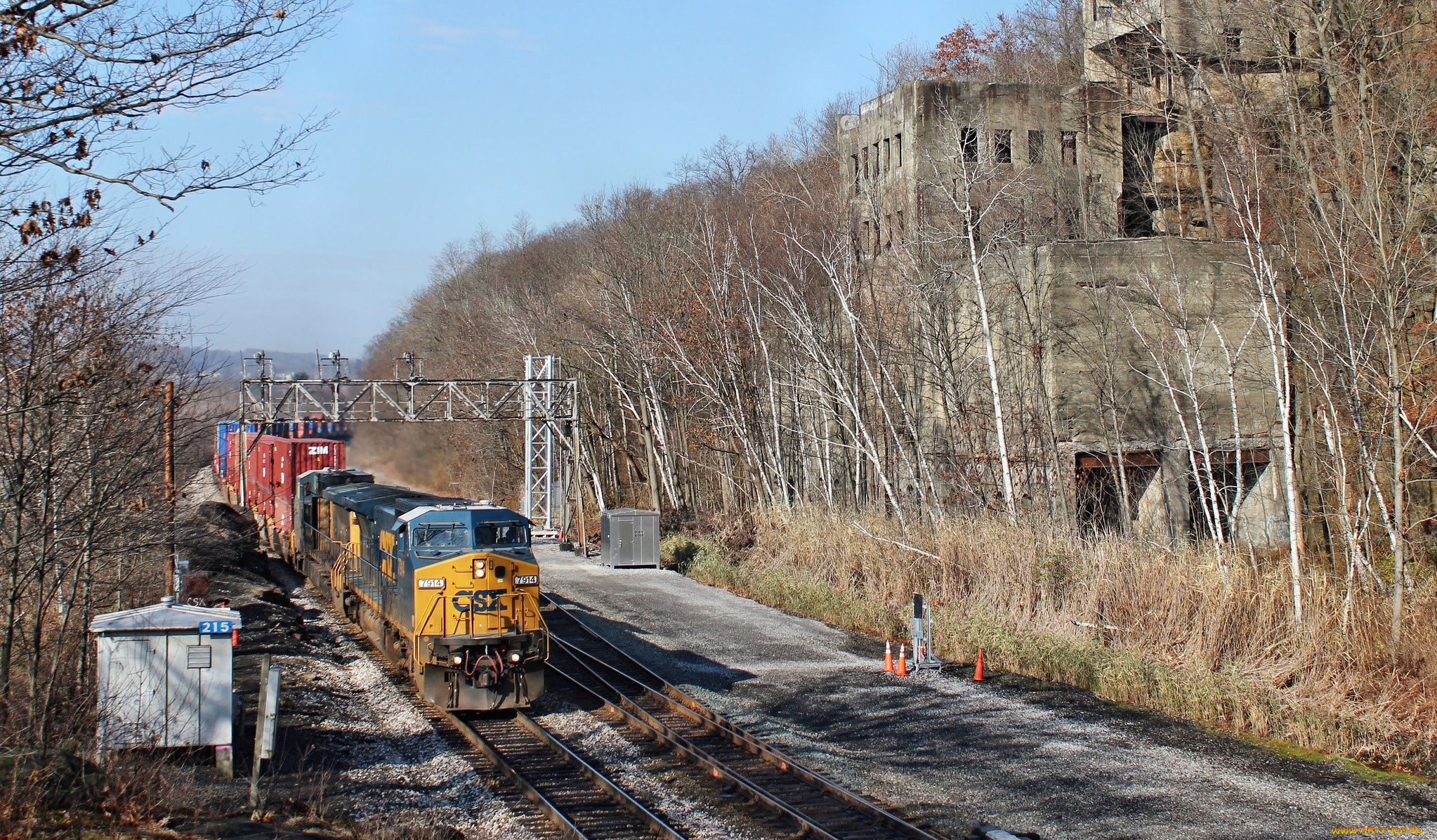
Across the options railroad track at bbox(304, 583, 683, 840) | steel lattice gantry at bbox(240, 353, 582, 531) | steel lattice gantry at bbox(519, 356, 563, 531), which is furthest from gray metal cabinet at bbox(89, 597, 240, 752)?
steel lattice gantry at bbox(519, 356, 563, 531)

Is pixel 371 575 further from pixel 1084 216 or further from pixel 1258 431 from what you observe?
pixel 1084 216

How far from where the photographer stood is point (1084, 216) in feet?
100

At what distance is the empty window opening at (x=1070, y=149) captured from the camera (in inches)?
1254

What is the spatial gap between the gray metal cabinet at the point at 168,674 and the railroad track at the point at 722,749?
16.2 feet

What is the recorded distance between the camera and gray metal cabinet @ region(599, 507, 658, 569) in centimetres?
2934

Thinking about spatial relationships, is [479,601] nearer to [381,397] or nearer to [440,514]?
[440,514]

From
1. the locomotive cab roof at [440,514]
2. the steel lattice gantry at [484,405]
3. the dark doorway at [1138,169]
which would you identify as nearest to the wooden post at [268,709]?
the locomotive cab roof at [440,514]

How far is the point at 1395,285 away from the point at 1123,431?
1010 cm

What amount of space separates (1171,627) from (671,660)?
764cm

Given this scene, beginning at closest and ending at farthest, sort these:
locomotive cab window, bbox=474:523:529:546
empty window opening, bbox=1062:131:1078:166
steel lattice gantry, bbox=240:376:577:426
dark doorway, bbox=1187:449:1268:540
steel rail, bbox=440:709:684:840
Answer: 1. steel rail, bbox=440:709:684:840
2. locomotive cab window, bbox=474:523:529:546
3. dark doorway, bbox=1187:449:1268:540
4. steel lattice gantry, bbox=240:376:577:426
5. empty window opening, bbox=1062:131:1078:166

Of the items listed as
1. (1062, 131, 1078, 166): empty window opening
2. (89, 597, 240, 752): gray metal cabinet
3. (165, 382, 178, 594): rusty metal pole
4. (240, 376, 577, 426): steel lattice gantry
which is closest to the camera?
(89, 597, 240, 752): gray metal cabinet

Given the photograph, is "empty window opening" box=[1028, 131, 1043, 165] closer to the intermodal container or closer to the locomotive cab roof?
the locomotive cab roof

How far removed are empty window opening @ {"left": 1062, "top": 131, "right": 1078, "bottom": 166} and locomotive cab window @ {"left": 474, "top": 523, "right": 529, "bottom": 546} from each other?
76.2 feet

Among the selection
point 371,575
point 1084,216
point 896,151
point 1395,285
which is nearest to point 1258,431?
point 1084,216
